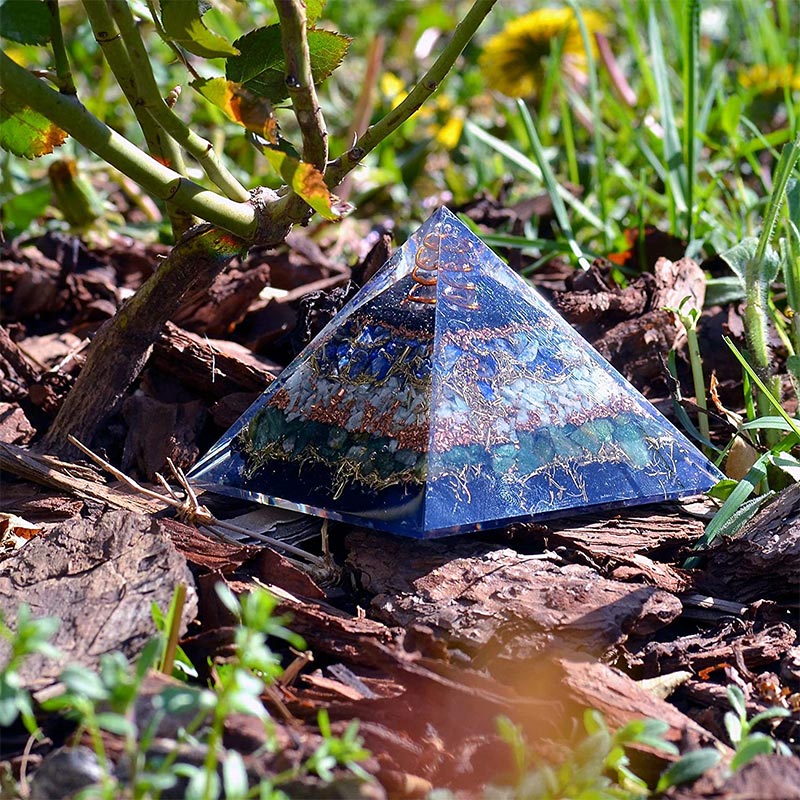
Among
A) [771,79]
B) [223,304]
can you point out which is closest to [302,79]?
[223,304]

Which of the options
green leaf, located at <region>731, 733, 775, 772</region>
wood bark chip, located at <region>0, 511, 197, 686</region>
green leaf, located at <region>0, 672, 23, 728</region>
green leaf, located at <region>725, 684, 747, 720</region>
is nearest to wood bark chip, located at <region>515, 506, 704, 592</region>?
green leaf, located at <region>725, 684, 747, 720</region>

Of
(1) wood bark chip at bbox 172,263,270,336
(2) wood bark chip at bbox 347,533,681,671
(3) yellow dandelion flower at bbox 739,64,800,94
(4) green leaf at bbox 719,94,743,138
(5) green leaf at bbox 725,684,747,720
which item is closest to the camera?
(5) green leaf at bbox 725,684,747,720

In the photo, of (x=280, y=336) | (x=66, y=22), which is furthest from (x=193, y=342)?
(x=66, y=22)

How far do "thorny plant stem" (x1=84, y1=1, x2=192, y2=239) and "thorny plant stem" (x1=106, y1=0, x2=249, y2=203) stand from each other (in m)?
0.02

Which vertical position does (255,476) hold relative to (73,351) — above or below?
below

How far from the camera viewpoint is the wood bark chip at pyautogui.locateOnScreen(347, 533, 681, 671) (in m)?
1.10

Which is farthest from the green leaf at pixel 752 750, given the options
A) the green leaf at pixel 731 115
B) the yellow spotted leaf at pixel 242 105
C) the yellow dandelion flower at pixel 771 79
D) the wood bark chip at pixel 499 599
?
the yellow dandelion flower at pixel 771 79

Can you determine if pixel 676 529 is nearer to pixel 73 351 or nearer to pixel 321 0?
pixel 321 0

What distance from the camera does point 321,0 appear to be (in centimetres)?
128

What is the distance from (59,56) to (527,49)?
6.48 feet

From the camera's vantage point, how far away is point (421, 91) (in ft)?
4.12

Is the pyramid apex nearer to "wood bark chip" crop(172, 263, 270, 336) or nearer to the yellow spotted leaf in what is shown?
the yellow spotted leaf

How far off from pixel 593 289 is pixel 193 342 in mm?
717

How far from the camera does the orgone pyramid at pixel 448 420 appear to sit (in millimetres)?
1233
